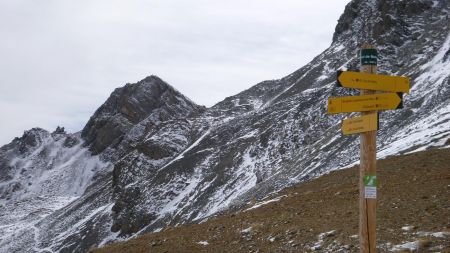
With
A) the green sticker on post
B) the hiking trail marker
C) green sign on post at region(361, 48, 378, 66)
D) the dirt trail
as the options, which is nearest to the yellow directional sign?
the hiking trail marker

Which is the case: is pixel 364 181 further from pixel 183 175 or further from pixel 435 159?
pixel 183 175

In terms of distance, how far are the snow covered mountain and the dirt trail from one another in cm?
666

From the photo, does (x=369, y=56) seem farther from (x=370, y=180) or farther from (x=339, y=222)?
(x=339, y=222)

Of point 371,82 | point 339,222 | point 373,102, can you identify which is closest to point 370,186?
point 373,102

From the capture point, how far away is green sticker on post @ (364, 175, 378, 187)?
28.3ft

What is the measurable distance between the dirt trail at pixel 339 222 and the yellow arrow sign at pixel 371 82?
4787mm

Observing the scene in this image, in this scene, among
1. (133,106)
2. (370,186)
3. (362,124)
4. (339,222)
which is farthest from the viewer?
(133,106)

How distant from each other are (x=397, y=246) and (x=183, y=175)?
66547 mm

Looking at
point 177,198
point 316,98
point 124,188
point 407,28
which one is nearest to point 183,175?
point 177,198

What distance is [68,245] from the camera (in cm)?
8606

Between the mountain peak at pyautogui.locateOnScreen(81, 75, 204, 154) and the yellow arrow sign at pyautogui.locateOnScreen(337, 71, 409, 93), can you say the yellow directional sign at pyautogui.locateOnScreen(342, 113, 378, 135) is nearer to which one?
the yellow arrow sign at pyautogui.locateOnScreen(337, 71, 409, 93)

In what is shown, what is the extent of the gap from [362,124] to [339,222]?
8141mm

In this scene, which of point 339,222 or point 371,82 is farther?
point 339,222

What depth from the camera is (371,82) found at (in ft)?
28.8
